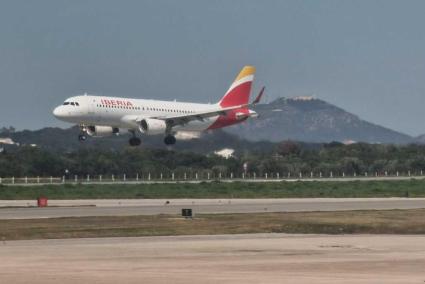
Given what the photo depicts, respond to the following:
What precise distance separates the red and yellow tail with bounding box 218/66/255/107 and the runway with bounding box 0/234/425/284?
68721 mm

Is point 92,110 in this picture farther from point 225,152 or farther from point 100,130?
point 225,152

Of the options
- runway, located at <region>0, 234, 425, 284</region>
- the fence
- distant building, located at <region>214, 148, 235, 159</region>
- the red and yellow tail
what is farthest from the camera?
distant building, located at <region>214, 148, 235, 159</region>

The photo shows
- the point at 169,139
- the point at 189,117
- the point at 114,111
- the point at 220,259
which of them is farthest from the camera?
the point at 169,139

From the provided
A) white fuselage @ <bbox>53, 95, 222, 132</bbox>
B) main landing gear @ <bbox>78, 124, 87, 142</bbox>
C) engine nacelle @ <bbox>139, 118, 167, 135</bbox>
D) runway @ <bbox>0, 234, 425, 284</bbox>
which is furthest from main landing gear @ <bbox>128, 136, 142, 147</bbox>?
runway @ <bbox>0, 234, 425, 284</bbox>

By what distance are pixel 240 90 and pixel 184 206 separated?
157 ft

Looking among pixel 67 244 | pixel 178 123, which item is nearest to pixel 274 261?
pixel 67 244

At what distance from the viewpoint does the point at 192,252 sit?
39.0m

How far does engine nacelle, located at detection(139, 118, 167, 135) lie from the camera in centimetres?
10069

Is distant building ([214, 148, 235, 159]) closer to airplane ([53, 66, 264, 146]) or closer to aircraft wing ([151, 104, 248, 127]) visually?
airplane ([53, 66, 264, 146])

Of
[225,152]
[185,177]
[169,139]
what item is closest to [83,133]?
[169,139]

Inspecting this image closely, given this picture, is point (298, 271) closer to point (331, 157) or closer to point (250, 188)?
point (250, 188)

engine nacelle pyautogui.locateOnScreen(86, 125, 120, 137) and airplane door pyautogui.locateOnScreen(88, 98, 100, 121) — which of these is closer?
airplane door pyautogui.locateOnScreen(88, 98, 100, 121)

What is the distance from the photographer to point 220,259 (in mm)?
36500

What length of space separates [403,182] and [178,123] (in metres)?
20.3
